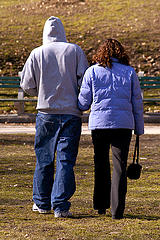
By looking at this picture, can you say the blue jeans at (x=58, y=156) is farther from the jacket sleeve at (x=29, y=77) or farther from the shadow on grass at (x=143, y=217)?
the shadow on grass at (x=143, y=217)

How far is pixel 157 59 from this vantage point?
2203cm

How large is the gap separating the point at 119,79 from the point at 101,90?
0.18 m

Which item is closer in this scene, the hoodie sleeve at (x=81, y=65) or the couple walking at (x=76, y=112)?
the couple walking at (x=76, y=112)

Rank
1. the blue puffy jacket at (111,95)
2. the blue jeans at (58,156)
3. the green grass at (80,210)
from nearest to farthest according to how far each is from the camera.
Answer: the green grass at (80,210), the blue puffy jacket at (111,95), the blue jeans at (58,156)

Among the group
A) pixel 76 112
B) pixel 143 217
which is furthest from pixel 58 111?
pixel 143 217

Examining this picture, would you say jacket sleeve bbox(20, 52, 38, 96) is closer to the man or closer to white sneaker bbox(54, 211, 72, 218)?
the man

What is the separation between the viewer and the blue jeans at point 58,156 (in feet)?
17.5

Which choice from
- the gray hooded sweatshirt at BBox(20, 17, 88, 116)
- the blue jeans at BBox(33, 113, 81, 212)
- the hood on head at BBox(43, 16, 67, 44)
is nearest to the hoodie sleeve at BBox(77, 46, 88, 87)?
the gray hooded sweatshirt at BBox(20, 17, 88, 116)

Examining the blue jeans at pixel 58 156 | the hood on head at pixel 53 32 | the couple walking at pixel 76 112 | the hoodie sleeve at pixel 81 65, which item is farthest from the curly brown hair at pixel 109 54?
the blue jeans at pixel 58 156

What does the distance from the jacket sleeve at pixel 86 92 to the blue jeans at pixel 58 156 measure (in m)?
0.19

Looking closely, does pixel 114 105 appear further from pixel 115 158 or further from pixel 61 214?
pixel 61 214

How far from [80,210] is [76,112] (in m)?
0.96

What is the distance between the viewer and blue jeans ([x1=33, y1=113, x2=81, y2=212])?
5320 mm

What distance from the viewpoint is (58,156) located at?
5371mm
